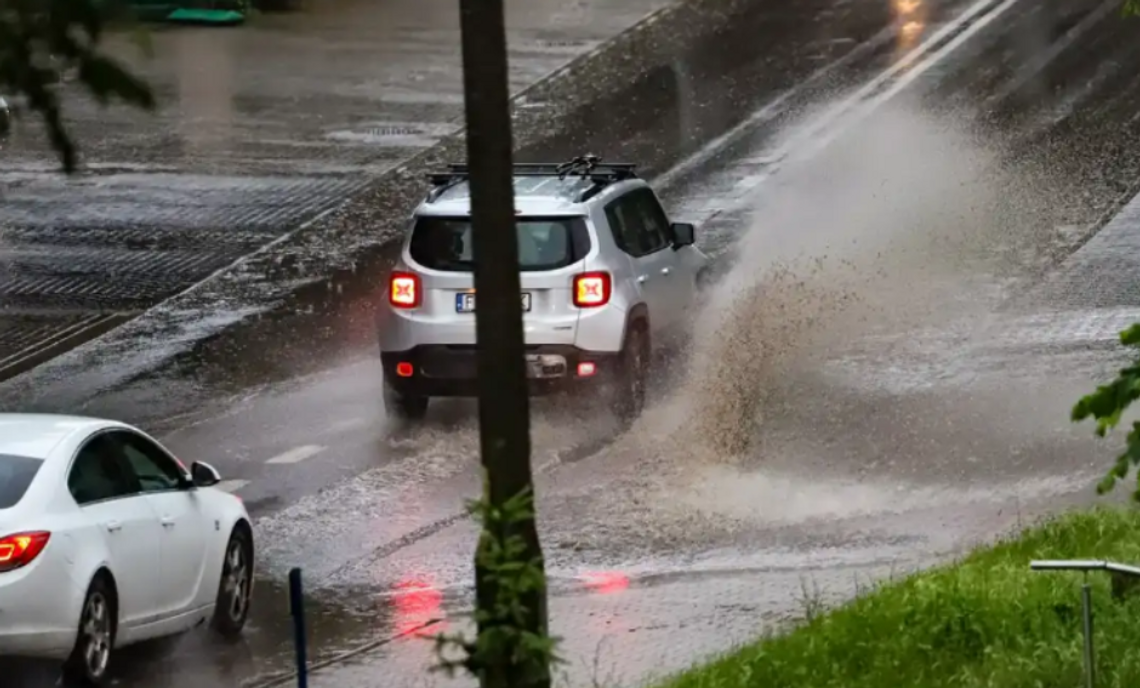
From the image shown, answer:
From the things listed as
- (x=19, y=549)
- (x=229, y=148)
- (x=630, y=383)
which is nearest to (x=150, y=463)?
(x=19, y=549)

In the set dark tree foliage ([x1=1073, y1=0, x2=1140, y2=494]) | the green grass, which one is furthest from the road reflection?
dark tree foliage ([x1=1073, y1=0, x2=1140, y2=494])

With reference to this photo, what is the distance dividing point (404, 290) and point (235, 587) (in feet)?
17.1

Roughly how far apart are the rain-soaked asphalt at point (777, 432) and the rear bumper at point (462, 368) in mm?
307

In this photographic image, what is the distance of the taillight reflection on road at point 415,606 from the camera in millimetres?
12398

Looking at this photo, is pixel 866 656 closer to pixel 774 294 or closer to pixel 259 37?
pixel 774 294

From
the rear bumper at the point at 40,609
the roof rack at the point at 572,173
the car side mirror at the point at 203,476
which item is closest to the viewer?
the rear bumper at the point at 40,609

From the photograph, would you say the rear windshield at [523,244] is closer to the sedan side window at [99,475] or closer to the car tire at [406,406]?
the car tire at [406,406]

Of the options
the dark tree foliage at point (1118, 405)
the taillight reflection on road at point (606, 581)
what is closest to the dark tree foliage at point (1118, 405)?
the dark tree foliage at point (1118, 405)

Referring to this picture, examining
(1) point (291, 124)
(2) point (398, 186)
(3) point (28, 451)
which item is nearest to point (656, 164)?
(2) point (398, 186)

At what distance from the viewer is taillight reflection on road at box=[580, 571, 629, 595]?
13109mm

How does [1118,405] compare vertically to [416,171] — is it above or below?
above

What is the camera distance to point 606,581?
13.3 m

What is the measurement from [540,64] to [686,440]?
15881mm

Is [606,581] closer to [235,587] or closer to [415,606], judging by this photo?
[415,606]
